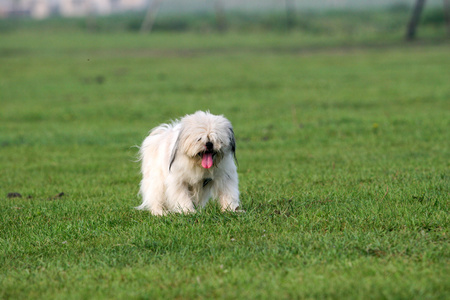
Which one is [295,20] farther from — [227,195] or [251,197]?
[227,195]

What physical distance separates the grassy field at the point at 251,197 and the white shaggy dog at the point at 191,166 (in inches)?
12.0

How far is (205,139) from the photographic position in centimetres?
694

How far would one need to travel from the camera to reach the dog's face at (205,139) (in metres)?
6.96

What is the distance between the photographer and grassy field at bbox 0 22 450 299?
17.4 feet

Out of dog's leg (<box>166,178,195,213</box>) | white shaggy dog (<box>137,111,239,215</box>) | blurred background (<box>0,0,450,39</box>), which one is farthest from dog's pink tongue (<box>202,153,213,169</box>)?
blurred background (<box>0,0,450,39</box>)

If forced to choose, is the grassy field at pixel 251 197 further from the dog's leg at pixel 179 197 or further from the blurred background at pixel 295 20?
the blurred background at pixel 295 20

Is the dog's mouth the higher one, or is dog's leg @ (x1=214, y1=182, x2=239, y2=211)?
the dog's mouth

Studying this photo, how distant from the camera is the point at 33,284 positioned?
17.9ft

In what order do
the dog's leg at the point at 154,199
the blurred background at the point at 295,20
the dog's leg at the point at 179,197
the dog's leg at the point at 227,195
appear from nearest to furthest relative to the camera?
the dog's leg at the point at 227,195 < the dog's leg at the point at 179,197 < the dog's leg at the point at 154,199 < the blurred background at the point at 295,20

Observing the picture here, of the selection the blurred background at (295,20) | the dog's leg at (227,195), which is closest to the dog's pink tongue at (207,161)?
the dog's leg at (227,195)

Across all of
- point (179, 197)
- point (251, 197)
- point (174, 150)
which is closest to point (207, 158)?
point (174, 150)

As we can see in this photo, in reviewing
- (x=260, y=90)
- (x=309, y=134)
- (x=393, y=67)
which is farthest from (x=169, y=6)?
(x=309, y=134)

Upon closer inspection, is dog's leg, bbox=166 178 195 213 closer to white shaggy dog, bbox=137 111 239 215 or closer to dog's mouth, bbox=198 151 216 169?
white shaggy dog, bbox=137 111 239 215

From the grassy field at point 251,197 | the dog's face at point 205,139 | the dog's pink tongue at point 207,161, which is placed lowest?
the grassy field at point 251,197
